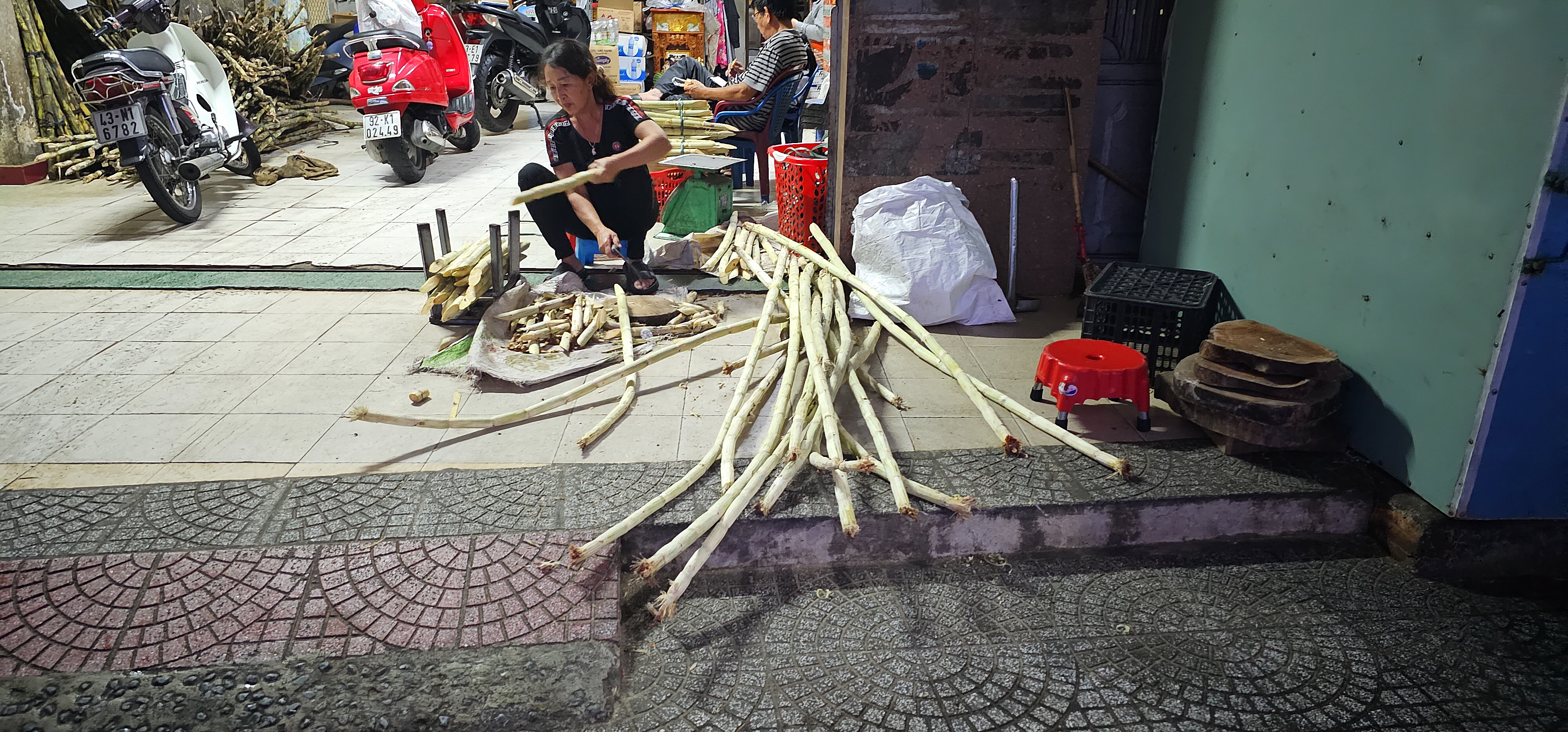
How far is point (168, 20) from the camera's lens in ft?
21.1

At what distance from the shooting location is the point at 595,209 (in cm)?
465

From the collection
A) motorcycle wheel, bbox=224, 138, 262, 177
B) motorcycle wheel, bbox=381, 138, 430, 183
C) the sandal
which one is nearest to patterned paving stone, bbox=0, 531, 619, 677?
the sandal

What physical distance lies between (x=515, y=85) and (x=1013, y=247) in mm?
7804

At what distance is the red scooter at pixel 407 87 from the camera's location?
275 inches

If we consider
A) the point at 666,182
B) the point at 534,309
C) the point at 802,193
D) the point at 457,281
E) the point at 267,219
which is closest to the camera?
the point at 534,309

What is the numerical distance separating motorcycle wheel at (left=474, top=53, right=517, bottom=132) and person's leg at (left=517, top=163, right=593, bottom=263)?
5525 mm

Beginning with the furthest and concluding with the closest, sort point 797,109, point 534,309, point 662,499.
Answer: point 797,109, point 534,309, point 662,499

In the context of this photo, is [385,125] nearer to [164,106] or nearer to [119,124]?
[164,106]

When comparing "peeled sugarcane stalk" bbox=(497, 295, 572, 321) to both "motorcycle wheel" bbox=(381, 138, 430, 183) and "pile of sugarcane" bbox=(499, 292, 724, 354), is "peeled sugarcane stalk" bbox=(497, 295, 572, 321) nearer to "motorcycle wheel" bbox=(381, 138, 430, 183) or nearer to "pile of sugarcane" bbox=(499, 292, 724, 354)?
"pile of sugarcane" bbox=(499, 292, 724, 354)

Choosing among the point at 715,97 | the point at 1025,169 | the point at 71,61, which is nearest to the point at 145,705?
Answer: the point at 1025,169

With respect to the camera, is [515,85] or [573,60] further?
[515,85]

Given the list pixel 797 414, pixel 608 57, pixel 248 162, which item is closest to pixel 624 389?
pixel 797 414

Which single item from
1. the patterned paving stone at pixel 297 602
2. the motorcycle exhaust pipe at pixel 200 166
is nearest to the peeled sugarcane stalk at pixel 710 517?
the patterned paving stone at pixel 297 602

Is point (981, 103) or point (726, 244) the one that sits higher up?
point (981, 103)
